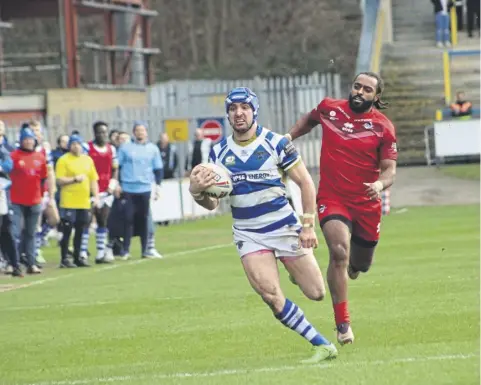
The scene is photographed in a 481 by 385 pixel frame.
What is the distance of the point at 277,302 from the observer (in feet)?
41.0

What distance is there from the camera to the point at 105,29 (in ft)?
159

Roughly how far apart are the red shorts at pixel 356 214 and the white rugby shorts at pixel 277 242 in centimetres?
111

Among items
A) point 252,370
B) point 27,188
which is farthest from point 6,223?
point 252,370

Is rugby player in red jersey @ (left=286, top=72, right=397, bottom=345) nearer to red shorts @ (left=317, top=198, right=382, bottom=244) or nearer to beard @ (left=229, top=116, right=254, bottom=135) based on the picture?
red shorts @ (left=317, top=198, right=382, bottom=244)

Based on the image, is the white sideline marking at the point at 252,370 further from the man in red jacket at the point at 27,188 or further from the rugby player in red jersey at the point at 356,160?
the man in red jacket at the point at 27,188

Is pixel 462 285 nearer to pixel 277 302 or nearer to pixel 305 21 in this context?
pixel 277 302

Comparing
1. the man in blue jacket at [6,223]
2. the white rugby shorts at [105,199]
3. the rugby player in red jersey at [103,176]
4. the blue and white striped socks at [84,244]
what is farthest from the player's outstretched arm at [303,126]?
the white rugby shorts at [105,199]

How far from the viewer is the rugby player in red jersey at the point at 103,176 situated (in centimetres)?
2488

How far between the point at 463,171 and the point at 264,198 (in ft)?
88.8

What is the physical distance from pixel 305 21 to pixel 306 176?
184 ft

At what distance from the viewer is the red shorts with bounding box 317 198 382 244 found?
548 inches

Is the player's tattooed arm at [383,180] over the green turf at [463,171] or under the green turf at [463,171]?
over

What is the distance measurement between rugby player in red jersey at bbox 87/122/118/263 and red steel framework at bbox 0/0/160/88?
17389 millimetres

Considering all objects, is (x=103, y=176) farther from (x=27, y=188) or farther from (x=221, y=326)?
(x=221, y=326)
